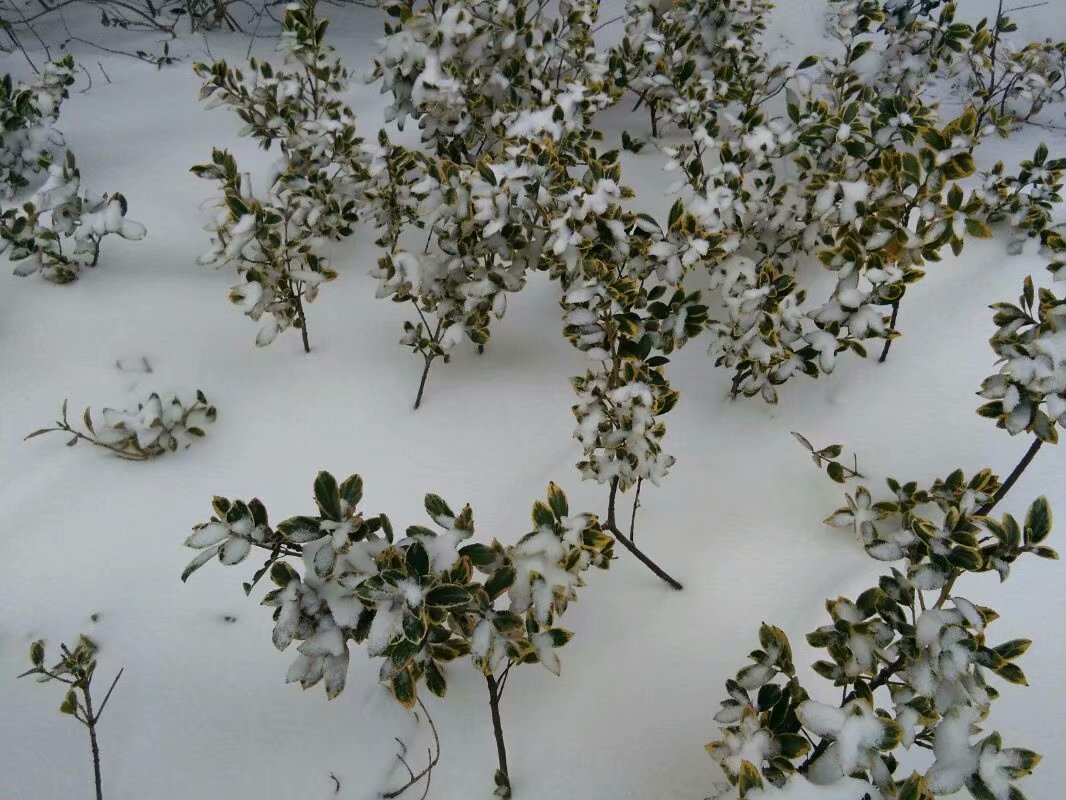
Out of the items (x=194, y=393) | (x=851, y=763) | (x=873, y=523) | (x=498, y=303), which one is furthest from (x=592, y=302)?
(x=194, y=393)

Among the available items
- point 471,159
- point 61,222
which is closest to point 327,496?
point 61,222

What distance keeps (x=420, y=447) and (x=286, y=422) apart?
1.08 ft

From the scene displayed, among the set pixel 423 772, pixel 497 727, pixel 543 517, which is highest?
pixel 543 517

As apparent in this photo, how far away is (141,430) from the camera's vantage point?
63.1 inches

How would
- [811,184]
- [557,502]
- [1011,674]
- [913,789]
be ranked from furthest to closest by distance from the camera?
[811,184], [557,502], [1011,674], [913,789]

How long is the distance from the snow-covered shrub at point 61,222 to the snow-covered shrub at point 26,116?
325 mm

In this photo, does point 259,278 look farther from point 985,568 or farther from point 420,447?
point 985,568

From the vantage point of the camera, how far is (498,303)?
5.45 feet

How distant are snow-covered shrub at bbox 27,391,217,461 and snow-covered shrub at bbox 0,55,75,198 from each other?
1001 millimetres

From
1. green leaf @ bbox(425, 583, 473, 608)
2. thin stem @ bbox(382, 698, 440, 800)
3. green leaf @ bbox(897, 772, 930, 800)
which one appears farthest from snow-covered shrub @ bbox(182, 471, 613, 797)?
green leaf @ bbox(897, 772, 930, 800)

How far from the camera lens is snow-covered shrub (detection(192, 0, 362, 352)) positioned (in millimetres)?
1645

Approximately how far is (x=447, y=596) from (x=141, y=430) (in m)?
1.02

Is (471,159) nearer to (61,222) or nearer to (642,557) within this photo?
(61,222)

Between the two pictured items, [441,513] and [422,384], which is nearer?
[441,513]
